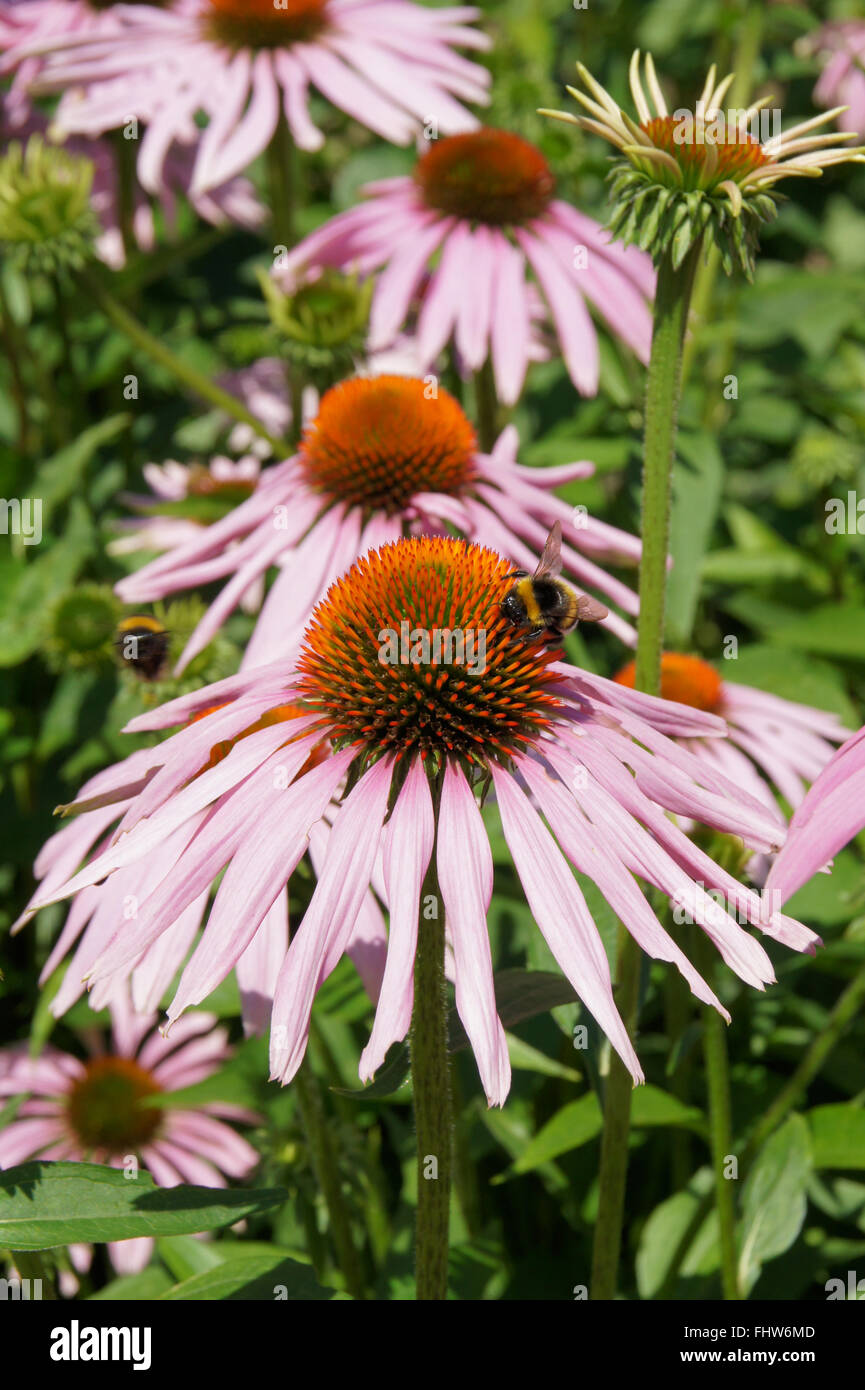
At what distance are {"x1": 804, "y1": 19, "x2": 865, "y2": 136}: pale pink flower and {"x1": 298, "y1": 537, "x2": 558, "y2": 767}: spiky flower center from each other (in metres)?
2.38

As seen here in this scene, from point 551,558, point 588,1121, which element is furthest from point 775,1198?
point 551,558

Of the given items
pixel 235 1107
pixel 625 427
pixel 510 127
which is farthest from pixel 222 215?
pixel 235 1107

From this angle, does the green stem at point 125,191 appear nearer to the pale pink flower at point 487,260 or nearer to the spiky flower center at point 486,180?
the pale pink flower at point 487,260

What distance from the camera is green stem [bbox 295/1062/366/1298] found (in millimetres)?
1409

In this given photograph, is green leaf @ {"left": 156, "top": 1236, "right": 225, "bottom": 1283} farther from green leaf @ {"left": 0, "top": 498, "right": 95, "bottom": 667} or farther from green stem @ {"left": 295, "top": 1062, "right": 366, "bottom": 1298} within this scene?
green leaf @ {"left": 0, "top": 498, "right": 95, "bottom": 667}

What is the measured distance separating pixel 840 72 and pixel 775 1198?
2.59m

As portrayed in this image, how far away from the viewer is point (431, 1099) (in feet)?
3.58

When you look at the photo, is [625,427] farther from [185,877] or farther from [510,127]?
[185,877]

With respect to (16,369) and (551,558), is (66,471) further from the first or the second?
(551,558)

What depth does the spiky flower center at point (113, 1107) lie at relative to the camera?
7.77 feet

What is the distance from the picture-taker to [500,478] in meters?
1.73

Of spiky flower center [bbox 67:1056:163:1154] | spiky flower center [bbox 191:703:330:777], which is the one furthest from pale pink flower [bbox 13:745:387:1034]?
spiky flower center [bbox 67:1056:163:1154]

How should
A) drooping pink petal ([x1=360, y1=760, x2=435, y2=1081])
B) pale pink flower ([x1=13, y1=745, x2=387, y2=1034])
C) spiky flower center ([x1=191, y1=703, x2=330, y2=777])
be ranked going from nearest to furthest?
1. drooping pink petal ([x1=360, y1=760, x2=435, y2=1081])
2. spiky flower center ([x1=191, y1=703, x2=330, y2=777])
3. pale pink flower ([x1=13, y1=745, x2=387, y2=1034])

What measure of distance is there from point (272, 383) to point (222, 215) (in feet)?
1.16
